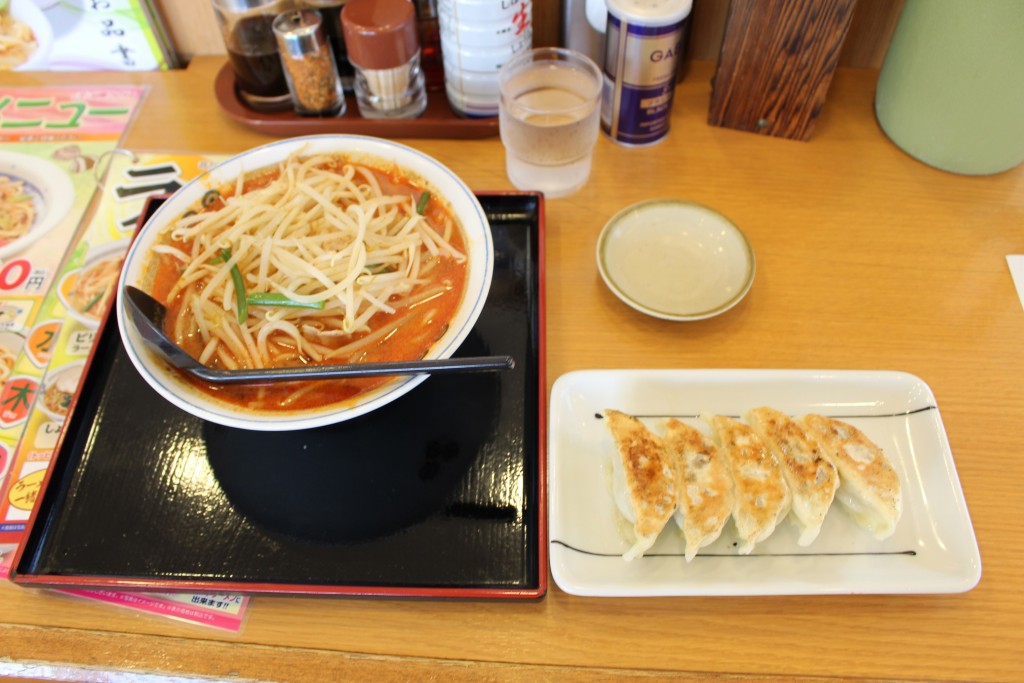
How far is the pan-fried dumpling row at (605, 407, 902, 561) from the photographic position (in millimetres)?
1010

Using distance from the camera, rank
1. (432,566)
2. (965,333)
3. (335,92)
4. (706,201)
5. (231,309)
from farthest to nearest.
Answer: (335,92) < (706,201) < (965,333) < (231,309) < (432,566)

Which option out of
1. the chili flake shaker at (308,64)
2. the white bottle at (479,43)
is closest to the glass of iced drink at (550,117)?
the white bottle at (479,43)

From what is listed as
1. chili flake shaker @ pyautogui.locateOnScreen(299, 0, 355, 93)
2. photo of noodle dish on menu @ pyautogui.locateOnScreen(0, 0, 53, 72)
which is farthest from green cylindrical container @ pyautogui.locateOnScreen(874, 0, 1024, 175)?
photo of noodle dish on menu @ pyautogui.locateOnScreen(0, 0, 53, 72)

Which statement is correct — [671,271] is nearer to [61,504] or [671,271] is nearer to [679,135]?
[679,135]

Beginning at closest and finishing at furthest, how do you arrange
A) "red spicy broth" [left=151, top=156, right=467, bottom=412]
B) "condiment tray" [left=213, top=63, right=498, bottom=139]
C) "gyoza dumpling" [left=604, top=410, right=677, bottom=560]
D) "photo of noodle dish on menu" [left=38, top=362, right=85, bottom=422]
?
"gyoza dumpling" [left=604, top=410, right=677, bottom=560], "red spicy broth" [left=151, top=156, right=467, bottom=412], "photo of noodle dish on menu" [left=38, top=362, right=85, bottom=422], "condiment tray" [left=213, top=63, right=498, bottom=139]

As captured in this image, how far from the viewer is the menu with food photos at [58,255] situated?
3.82 ft

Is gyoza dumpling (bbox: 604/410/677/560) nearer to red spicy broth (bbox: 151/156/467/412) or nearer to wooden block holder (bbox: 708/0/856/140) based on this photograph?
red spicy broth (bbox: 151/156/467/412)

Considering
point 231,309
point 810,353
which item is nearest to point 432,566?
point 231,309

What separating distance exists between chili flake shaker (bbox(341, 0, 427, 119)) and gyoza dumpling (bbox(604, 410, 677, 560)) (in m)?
0.93

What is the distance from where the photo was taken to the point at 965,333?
1.33 m

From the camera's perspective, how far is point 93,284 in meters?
1.44

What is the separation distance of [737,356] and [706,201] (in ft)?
1.38

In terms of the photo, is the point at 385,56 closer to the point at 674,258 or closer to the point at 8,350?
the point at 674,258

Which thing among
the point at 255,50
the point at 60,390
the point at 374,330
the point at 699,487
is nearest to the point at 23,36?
the point at 255,50
